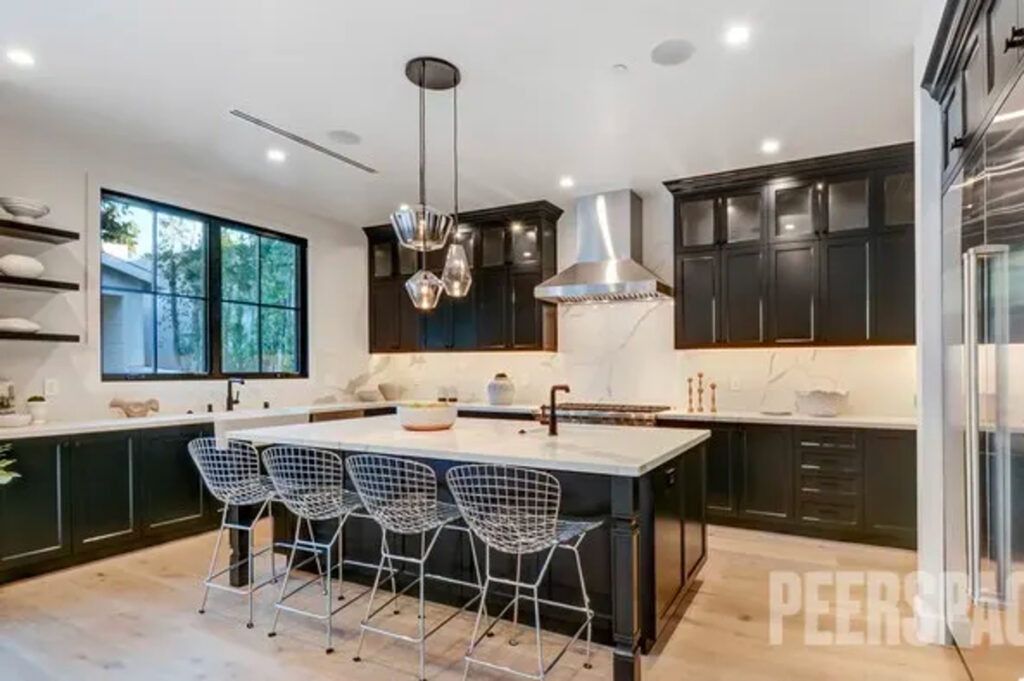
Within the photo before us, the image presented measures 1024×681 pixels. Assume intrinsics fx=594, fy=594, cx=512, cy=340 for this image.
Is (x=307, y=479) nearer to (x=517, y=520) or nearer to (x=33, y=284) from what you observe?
(x=517, y=520)

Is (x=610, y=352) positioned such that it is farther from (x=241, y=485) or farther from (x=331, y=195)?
(x=241, y=485)

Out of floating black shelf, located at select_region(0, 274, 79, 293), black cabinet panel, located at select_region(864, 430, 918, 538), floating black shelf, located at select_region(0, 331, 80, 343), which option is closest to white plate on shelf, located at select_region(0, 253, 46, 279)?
floating black shelf, located at select_region(0, 274, 79, 293)

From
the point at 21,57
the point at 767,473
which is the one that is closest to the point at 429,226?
the point at 21,57

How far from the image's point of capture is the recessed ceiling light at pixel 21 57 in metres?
3.01

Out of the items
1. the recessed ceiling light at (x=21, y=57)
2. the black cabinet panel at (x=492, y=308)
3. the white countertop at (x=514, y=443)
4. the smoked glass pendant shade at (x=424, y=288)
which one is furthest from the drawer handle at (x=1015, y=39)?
the black cabinet panel at (x=492, y=308)

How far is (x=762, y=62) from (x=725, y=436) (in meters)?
2.67

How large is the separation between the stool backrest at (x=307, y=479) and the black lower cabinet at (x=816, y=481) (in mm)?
2326

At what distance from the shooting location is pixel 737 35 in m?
2.84

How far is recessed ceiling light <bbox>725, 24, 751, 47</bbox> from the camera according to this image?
9.14 ft

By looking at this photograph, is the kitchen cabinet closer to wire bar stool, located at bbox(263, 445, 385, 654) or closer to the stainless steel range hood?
wire bar stool, located at bbox(263, 445, 385, 654)

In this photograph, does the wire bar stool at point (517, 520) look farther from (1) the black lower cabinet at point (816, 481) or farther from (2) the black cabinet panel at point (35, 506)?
Answer: (2) the black cabinet panel at point (35, 506)

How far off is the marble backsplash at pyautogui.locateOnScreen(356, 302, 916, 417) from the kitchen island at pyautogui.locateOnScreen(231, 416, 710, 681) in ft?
6.41

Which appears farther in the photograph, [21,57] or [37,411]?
[37,411]

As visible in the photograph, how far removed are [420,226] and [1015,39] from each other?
2365 millimetres
